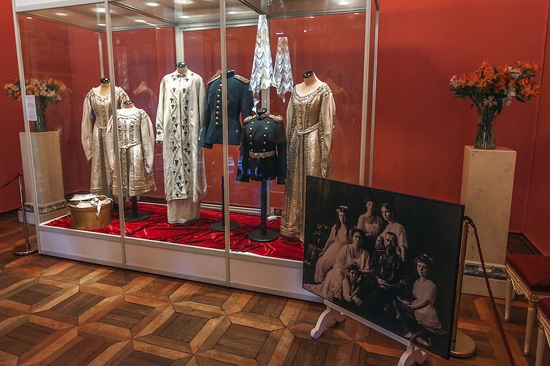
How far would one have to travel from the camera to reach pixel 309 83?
3057 mm

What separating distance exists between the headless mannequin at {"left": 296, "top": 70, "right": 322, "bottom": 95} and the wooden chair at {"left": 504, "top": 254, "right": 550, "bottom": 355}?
1812 mm

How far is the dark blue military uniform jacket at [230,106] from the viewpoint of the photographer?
3.18 metres

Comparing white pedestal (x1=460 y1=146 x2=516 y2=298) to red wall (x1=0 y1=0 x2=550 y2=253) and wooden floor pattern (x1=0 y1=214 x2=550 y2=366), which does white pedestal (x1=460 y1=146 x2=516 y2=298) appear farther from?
red wall (x1=0 y1=0 x2=550 y2=253)

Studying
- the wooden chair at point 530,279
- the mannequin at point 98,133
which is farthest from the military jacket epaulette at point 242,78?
the wooden chair at point 530,279

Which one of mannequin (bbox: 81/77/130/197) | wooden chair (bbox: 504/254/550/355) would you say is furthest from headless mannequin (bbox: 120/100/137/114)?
wooden chair (bbox: 504/254/550/355)

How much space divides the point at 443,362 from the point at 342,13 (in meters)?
2.59

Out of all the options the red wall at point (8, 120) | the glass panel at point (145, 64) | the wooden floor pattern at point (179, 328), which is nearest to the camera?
the wooden floor pattern at point (179, 328)

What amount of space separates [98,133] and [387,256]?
3.24 metres

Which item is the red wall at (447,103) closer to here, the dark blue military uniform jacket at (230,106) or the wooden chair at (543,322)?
the dark blue military uniform jacket at (230,106)

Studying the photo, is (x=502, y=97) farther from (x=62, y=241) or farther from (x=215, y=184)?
(x=62, y=241)

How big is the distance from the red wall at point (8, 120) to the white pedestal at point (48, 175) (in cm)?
147

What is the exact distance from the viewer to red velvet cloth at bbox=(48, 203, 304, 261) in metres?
3.17

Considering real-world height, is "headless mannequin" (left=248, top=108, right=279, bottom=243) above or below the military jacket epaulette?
below

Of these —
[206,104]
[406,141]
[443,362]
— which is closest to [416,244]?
[443,362]
